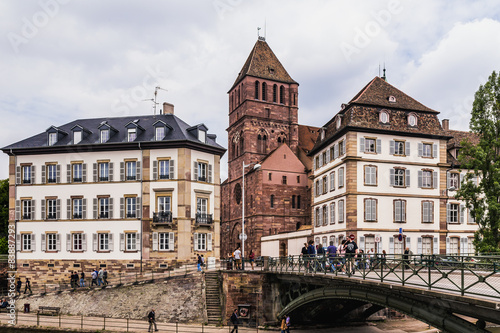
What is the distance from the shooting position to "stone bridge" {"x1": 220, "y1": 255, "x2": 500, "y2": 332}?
46.3 feet

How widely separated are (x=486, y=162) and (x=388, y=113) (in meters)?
12.6

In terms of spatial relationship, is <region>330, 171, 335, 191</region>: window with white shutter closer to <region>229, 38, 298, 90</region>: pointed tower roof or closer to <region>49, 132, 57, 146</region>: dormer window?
<region>49, 132, 57, 146</region>: dormer window

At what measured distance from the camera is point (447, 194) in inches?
1759

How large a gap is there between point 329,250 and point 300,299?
12.7 feet

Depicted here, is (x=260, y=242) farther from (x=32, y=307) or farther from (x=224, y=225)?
(x=32, y=307)

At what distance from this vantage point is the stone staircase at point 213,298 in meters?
33.7

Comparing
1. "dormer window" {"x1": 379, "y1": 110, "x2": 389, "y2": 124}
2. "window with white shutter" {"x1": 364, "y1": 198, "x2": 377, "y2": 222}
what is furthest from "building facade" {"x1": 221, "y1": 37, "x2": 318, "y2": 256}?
"dormer window" {"x1": 379, "y1": 110, "x2": 389, "y2": 124}

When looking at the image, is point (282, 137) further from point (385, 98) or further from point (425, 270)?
point (425, 270)

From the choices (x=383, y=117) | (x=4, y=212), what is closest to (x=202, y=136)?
(x=383, y=117)

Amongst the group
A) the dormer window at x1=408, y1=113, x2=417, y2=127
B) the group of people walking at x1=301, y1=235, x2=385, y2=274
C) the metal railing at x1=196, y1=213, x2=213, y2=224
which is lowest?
the group of people walking at x1=301, y1=235, x2=385, y2=274

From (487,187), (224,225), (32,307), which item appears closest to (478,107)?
(487,187)

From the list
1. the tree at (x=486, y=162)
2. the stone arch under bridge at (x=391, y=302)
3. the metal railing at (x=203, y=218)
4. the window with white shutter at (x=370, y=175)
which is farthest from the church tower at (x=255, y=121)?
the tree at (x=486, y=162)

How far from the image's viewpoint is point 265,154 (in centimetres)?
7106

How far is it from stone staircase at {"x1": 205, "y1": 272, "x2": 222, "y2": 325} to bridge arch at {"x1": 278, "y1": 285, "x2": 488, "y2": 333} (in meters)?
9.98
